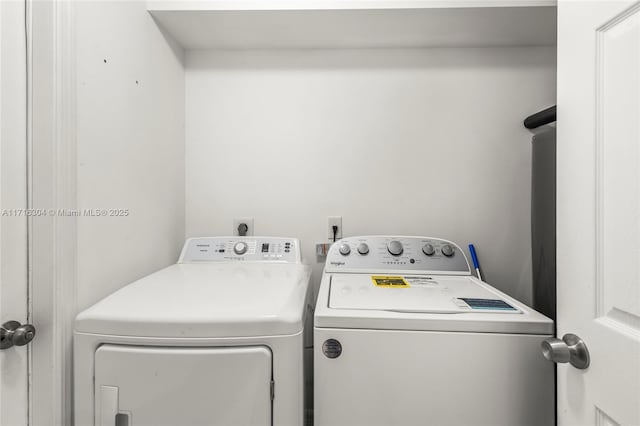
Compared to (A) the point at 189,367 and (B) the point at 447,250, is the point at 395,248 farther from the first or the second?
(A) the point at 189,367

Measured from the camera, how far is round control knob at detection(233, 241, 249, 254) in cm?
135

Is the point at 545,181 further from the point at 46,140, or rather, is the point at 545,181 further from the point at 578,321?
the point at 46,140

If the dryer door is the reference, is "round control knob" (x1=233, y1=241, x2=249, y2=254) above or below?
above

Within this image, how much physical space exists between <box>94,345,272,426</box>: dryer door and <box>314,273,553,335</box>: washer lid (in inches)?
8.2

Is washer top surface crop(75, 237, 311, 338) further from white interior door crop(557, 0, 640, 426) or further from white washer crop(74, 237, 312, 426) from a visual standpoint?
white interior door crop(557, 0, 640, 426)

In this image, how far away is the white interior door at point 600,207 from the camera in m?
0.52

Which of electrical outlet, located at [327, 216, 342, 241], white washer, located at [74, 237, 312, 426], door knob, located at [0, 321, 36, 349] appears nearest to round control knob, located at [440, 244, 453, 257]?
electrical outlet, located at [327, 216, 342, 241]

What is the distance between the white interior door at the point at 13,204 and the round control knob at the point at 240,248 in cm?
69

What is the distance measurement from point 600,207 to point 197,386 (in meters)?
0.97

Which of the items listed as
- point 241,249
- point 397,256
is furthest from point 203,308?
point 397,256

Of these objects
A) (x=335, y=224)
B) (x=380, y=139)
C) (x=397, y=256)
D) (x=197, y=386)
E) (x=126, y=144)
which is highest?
(x=380, y=139)

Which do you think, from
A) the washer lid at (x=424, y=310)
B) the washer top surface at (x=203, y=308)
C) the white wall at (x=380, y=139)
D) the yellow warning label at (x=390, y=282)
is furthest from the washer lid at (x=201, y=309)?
the white wall at (x=380, y=139)

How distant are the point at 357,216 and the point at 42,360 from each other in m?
1.24

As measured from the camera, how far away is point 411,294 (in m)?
0.94
